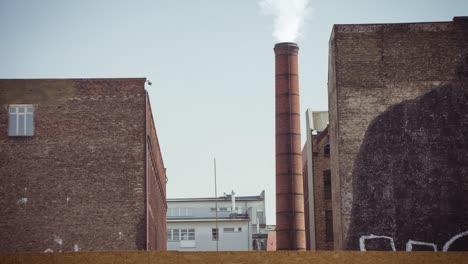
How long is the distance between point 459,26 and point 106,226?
42.9ft

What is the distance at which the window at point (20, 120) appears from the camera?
25922 millimetres

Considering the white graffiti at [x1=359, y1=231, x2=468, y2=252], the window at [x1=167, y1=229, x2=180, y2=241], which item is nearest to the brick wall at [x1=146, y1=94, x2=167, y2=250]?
the white graffiti at [x1=359, y1=231, x2=468, y2=252]

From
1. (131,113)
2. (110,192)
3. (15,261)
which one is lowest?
(15,261)

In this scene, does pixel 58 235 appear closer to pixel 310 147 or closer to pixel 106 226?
pixel 106 226

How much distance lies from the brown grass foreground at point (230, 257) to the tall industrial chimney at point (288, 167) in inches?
964

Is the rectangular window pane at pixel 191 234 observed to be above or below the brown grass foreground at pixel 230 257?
above

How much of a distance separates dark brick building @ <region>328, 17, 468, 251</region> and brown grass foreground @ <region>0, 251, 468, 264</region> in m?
9.72

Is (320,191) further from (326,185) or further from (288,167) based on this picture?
(288,167)

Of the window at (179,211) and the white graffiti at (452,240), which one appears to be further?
the window at (179,211)

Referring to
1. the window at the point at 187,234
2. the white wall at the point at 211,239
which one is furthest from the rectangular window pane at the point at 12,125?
the window at the point at 187,234

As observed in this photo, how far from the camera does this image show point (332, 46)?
947 inches

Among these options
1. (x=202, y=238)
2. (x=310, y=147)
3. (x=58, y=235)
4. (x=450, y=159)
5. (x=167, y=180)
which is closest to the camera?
(x=450, y=159)

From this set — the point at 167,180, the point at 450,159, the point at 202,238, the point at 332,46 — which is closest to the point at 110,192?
the point at 332,46

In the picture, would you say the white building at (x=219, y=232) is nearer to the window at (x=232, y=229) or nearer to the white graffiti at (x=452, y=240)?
the window at (x=232, y=229)
